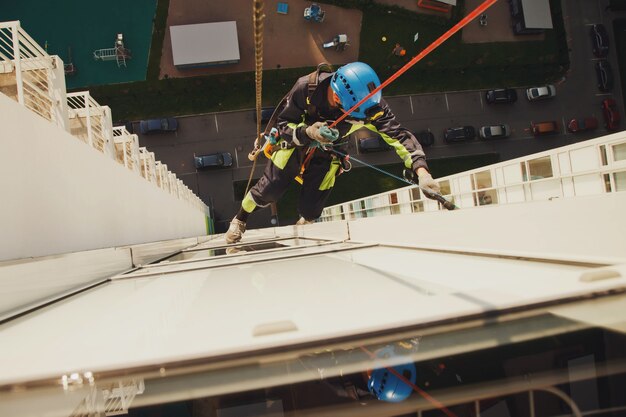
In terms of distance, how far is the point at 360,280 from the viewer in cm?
94

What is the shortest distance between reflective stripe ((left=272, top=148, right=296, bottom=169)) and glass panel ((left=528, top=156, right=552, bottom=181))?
298 cm

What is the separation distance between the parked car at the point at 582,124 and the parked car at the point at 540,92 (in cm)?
130

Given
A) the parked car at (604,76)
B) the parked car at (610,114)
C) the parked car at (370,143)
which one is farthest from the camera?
the parked car at (604,76)

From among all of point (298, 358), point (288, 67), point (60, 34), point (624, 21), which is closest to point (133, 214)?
point (298, 358)

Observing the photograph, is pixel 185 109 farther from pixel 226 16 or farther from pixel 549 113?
pixel 549 113

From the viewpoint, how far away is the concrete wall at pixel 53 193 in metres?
1.50

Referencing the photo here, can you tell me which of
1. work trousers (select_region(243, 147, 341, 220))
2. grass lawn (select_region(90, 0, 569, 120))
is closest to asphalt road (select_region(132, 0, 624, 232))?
grass lawn (select_region(90, 0, 569, 120))

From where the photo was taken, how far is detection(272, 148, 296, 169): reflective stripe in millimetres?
3285

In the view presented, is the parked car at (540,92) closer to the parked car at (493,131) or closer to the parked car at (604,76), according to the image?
the parked car at (493,131)

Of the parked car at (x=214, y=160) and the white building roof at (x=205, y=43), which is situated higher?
the white building roof at (x=205, y=43)

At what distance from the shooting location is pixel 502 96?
1298cm

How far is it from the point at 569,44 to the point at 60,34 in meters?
17.9

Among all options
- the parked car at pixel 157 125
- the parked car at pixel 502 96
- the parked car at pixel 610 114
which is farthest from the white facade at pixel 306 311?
the parked car at pixel 610 114

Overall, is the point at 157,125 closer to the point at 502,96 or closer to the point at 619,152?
the point at 619,152
